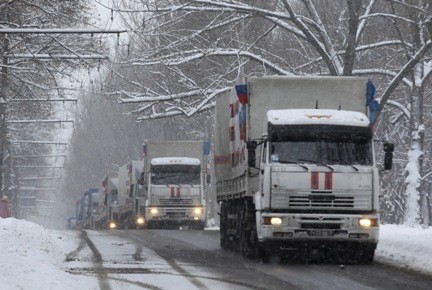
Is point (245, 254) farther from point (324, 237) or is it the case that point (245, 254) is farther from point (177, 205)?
point (177, 205)

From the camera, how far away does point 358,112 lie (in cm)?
1956

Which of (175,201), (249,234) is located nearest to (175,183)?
(175,201)

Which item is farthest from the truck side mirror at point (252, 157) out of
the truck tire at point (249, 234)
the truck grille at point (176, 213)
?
the truck grille at point (176, 213)

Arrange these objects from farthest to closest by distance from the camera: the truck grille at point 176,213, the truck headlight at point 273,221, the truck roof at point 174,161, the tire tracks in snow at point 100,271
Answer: the truck grille at point 176,213 < the truck roof at point 174,161 < the truck headlight at point 273,221 < the tire tracks in snow at point 100,271

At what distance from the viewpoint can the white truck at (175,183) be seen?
40.3m

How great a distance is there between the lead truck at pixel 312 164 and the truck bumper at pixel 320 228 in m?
0.02

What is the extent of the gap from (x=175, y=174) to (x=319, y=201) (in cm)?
2217

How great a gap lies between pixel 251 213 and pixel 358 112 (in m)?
2.90

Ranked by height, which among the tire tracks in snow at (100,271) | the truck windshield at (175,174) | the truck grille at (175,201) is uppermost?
the truck windshield at (175,174)

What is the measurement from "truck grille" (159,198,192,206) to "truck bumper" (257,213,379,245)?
864 inches

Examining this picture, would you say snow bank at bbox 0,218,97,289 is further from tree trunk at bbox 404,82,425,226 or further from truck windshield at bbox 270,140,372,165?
tree trunk at bbox 404,82,425,226

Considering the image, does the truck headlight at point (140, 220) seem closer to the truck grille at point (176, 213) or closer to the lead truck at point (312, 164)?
the truck grille at point (176, 213)

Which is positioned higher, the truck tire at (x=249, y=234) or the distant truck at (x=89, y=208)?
the distant truck at (x=89, y=208)

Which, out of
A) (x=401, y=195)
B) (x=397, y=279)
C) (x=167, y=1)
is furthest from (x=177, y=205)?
(x=397, y=279)
